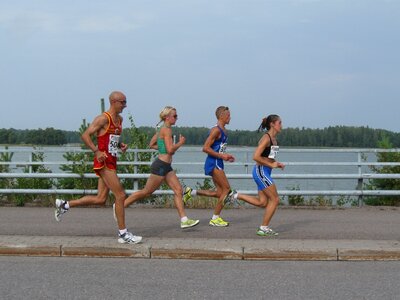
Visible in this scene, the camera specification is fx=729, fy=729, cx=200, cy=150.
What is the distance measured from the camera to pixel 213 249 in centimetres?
884

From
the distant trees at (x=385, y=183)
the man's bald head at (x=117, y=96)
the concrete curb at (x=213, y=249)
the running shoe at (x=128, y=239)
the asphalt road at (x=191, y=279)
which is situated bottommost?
the asphalt road at (x=191, y=279)

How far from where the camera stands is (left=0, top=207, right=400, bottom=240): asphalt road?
1043cm

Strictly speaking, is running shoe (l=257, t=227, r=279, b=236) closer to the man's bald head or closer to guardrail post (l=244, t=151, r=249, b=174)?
the man's bald head

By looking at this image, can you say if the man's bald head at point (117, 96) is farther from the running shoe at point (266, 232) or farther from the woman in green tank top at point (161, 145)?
the running shoe at point (266, 232)

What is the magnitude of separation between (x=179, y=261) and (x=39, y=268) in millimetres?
1627

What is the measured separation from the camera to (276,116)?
10.5 metres

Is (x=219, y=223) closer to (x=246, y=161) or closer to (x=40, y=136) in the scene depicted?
(x=246, y=161)

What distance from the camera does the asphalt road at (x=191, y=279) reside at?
6.88 metres

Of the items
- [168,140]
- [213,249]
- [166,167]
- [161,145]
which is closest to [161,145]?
[161,145]

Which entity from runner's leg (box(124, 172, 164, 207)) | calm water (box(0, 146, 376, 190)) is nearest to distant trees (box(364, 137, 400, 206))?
calm water (box(0, 146, 376, 190))

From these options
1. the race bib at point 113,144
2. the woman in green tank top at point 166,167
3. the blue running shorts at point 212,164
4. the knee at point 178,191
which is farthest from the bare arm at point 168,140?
the race bib at point 113,144

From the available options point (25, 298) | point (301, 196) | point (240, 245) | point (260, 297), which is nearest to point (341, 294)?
point (260, 297)

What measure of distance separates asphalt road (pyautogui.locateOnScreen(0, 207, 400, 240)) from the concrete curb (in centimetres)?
92

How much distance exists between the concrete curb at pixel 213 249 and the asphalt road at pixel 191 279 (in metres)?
0.19
